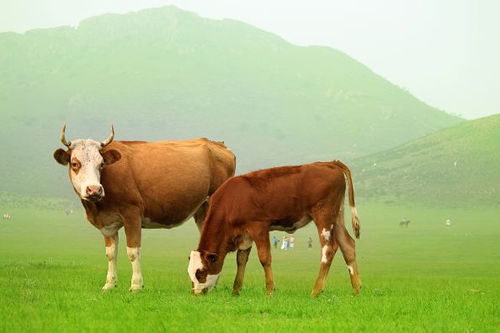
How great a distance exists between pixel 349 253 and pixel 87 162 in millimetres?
5758

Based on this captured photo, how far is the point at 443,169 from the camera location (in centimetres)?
14700

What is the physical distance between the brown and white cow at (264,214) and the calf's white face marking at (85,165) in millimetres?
2408

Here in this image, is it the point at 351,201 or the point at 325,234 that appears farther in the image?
the point at 351,201

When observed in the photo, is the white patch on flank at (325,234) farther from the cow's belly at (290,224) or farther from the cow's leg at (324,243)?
the cow's belly at (290,224)

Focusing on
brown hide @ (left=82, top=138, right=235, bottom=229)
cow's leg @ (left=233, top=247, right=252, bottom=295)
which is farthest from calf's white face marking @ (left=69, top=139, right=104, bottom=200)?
cow's leg @ (left=233, top=247, right=252, bottom=295)

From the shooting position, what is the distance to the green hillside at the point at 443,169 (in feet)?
427

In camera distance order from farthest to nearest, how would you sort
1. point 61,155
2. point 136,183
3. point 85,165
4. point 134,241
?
point 136,183 < point 134,241 < point 61,155 < point 85,165

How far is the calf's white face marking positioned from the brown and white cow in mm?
2408

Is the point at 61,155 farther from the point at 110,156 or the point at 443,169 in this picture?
the point at 443,169

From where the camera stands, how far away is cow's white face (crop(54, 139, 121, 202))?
16859 millimetres

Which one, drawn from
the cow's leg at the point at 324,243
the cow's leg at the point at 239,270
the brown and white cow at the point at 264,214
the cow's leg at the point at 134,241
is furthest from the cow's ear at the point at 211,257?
the cow's leg at the point at 324,243

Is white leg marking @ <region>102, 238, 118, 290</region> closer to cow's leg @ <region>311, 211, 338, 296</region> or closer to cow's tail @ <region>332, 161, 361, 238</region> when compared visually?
cow's leg @ <region>311, 211, 338, 296</region>

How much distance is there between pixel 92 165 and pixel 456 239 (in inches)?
2564

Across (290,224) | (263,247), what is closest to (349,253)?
(290,224)
